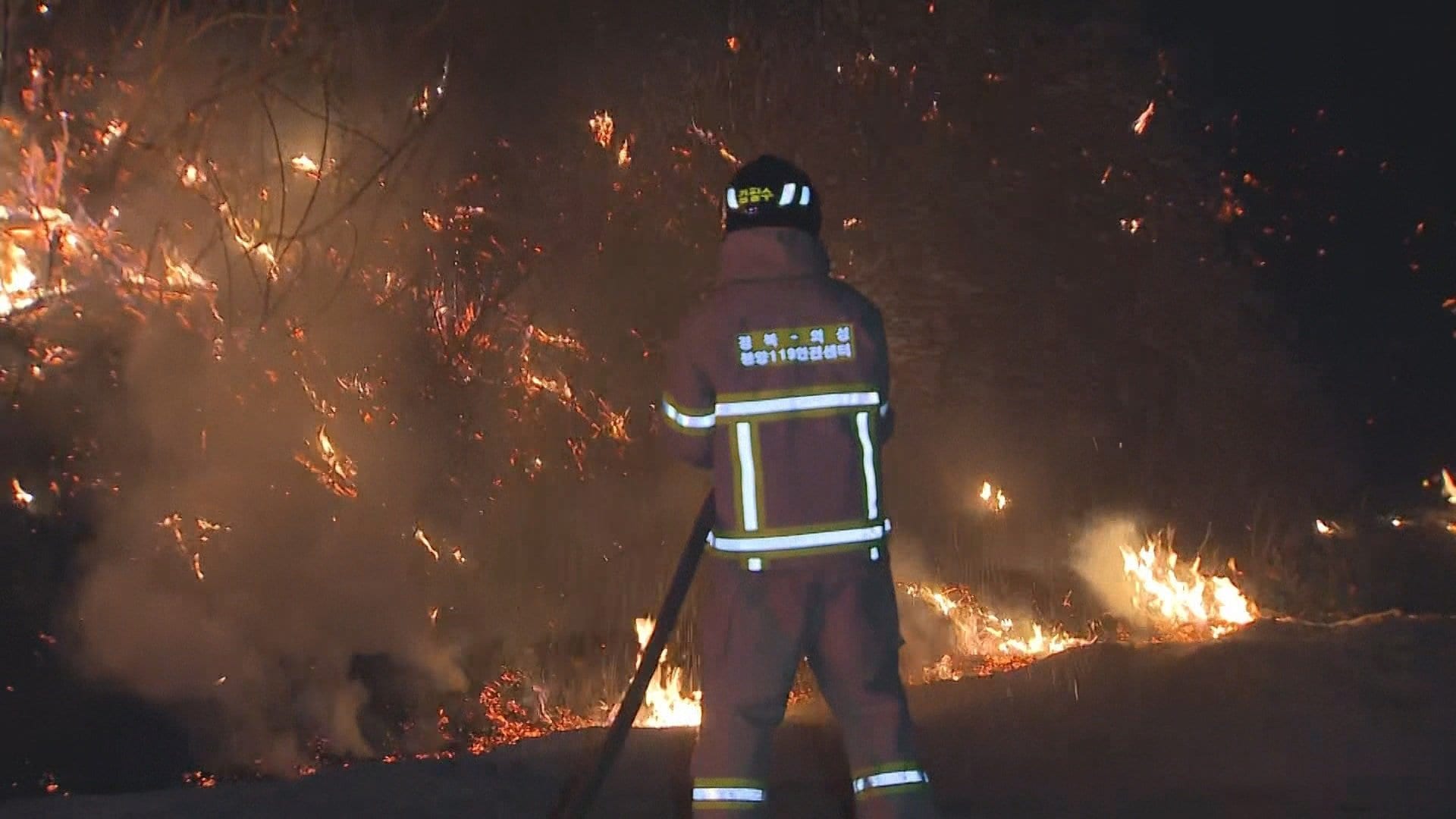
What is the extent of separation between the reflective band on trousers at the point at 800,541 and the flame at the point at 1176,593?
15.3 ft

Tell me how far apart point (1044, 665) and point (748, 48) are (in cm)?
383

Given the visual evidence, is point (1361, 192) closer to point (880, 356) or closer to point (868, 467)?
point (880, 356)

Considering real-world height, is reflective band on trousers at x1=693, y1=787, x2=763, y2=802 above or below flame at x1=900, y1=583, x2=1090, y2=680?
above

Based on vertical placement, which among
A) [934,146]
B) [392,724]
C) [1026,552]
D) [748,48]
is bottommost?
[392,724]

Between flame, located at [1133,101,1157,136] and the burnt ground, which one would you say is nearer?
the burnt ground

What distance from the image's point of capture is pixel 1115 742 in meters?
4.96

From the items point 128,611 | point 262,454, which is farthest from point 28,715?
point 262,454

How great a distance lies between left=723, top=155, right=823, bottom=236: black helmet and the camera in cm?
344

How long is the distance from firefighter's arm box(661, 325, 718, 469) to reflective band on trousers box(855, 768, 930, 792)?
2.97ft

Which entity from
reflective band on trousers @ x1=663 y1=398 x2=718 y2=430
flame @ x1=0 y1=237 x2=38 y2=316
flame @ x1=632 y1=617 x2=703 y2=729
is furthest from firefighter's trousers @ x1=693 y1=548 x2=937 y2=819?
flame @ x1=0 y1=237 x2=38 y2=316

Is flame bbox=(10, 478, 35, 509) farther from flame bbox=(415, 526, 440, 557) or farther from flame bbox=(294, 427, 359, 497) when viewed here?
flame bbox=(415, 526, 440, 557)

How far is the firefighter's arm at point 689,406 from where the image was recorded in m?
3.46

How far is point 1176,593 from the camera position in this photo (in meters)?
7.64

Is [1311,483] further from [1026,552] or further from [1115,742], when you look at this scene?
[1115,742]
